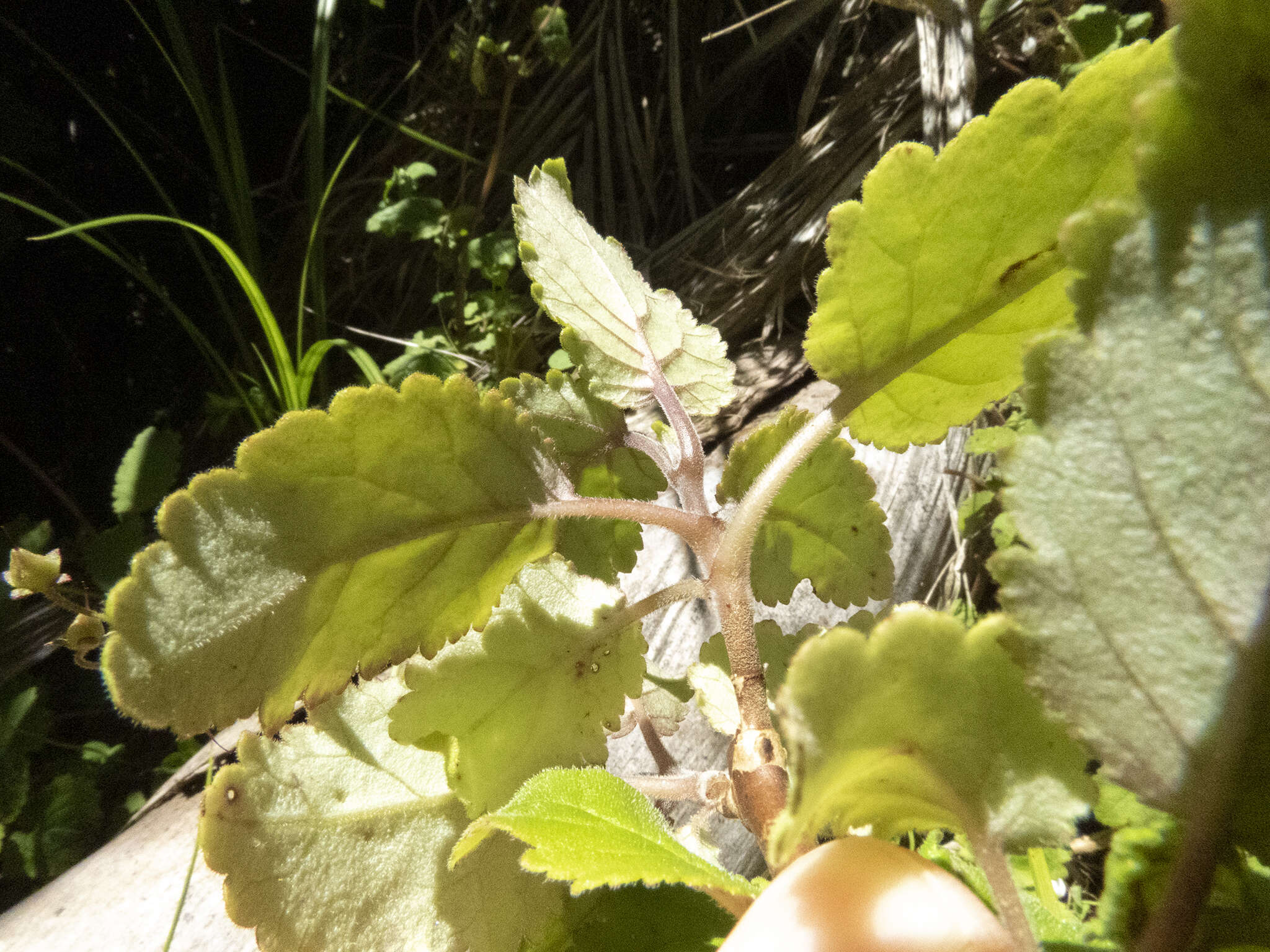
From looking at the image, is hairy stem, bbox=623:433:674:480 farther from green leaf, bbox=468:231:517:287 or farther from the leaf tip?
green leaf, bbox=468:231:517:287

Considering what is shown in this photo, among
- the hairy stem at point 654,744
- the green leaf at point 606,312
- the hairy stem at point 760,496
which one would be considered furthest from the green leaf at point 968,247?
the hairy stem at point 654,744

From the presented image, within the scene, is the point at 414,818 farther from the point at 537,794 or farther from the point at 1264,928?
the point at 1264,928

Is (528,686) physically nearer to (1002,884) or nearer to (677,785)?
(677,785)

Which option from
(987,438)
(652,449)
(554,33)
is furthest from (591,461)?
(554,33)

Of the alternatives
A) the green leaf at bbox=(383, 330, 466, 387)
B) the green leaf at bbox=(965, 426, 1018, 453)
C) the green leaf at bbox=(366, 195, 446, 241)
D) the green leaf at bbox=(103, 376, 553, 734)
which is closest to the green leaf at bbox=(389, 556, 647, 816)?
the green leaf at bbox=(103, 376, 553, 734)

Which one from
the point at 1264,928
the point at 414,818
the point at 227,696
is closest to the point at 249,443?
the point at 227,696
